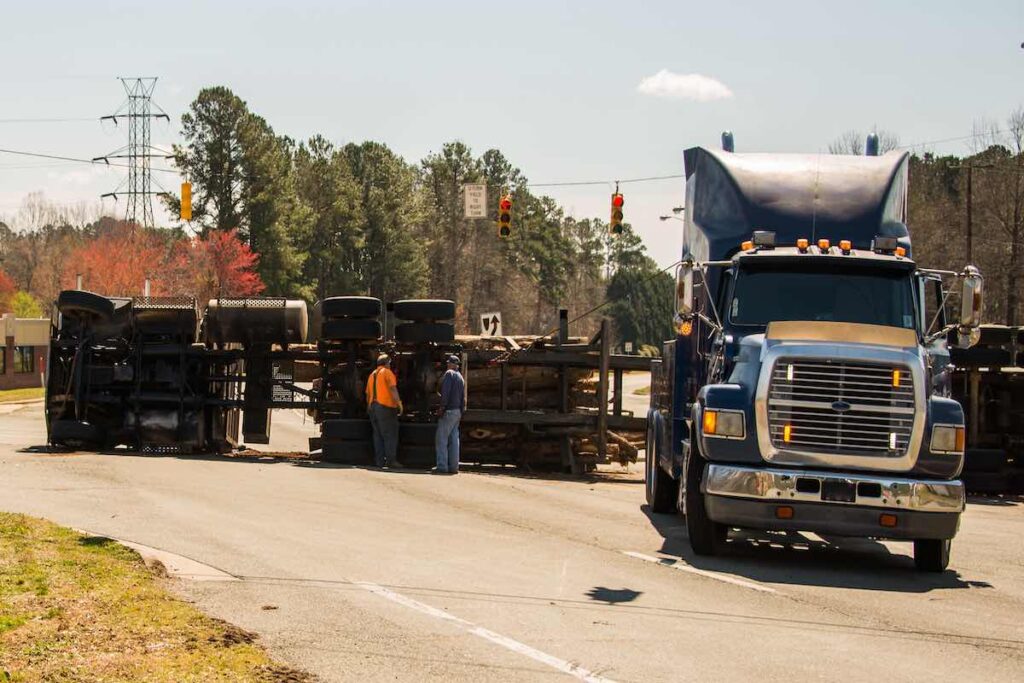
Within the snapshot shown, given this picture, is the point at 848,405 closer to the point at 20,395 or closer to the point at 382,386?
the point at 382,386

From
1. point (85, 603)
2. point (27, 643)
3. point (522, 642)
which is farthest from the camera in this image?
point (85, 603)

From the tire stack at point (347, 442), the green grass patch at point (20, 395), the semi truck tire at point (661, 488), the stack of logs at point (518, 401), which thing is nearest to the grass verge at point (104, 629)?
the semi truck tire at point (661, 488)

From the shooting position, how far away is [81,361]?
74.8 feet

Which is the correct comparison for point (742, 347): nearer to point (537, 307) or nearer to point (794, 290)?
point (794, 290)

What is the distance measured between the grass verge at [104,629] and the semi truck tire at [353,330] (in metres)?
11.4

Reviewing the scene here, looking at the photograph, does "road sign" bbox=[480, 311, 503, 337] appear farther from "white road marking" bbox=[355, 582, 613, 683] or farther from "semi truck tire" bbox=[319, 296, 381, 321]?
"white road marking" bbox=[355, 582, 613, 683]

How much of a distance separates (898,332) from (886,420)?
0.97 metres

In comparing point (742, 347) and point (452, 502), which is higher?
point (742, 347)

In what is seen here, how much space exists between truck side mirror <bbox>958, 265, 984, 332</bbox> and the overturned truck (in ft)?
35.0

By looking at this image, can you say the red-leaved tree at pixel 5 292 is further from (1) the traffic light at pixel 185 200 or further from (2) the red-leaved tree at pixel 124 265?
(1) the traffic light at pixel 185 200

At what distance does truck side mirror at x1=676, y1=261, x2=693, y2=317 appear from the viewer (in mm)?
12906

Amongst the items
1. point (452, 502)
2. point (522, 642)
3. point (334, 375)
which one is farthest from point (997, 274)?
point (522, 642)

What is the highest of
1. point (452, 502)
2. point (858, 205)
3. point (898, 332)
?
point (858, 205)

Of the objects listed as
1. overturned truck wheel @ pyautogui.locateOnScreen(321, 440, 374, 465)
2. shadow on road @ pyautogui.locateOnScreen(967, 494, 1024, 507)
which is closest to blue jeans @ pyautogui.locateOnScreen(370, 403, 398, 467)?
overturned truck wheel @ pyautogui.locateOnScreen(321, 440, 374, 465)
